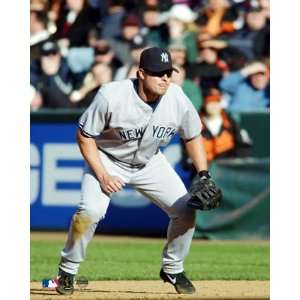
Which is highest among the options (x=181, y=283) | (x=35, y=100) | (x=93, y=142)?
(x=93, y=142)

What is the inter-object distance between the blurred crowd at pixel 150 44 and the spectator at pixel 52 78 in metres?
0.01

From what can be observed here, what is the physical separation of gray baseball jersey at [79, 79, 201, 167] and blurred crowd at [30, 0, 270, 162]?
5087mm

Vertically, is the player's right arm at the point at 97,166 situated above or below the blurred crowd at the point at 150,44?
above

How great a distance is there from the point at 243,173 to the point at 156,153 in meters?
4.75

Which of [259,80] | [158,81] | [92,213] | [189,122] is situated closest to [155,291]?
[92,213]

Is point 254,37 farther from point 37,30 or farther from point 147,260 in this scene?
point 147,260

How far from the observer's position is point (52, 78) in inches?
587

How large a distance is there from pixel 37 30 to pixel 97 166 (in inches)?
317

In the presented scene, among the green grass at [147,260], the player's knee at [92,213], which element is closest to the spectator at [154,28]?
the green grass at [147,260]

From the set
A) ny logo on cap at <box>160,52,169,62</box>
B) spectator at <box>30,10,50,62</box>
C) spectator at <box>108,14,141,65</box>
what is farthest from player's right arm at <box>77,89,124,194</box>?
spectator at <box>30,10,50,62</box>

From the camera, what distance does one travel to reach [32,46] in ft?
51.3

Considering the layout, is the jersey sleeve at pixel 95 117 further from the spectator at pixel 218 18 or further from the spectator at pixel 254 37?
the spectator at pixel 218 18

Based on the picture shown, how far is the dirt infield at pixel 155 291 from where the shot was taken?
826cm
